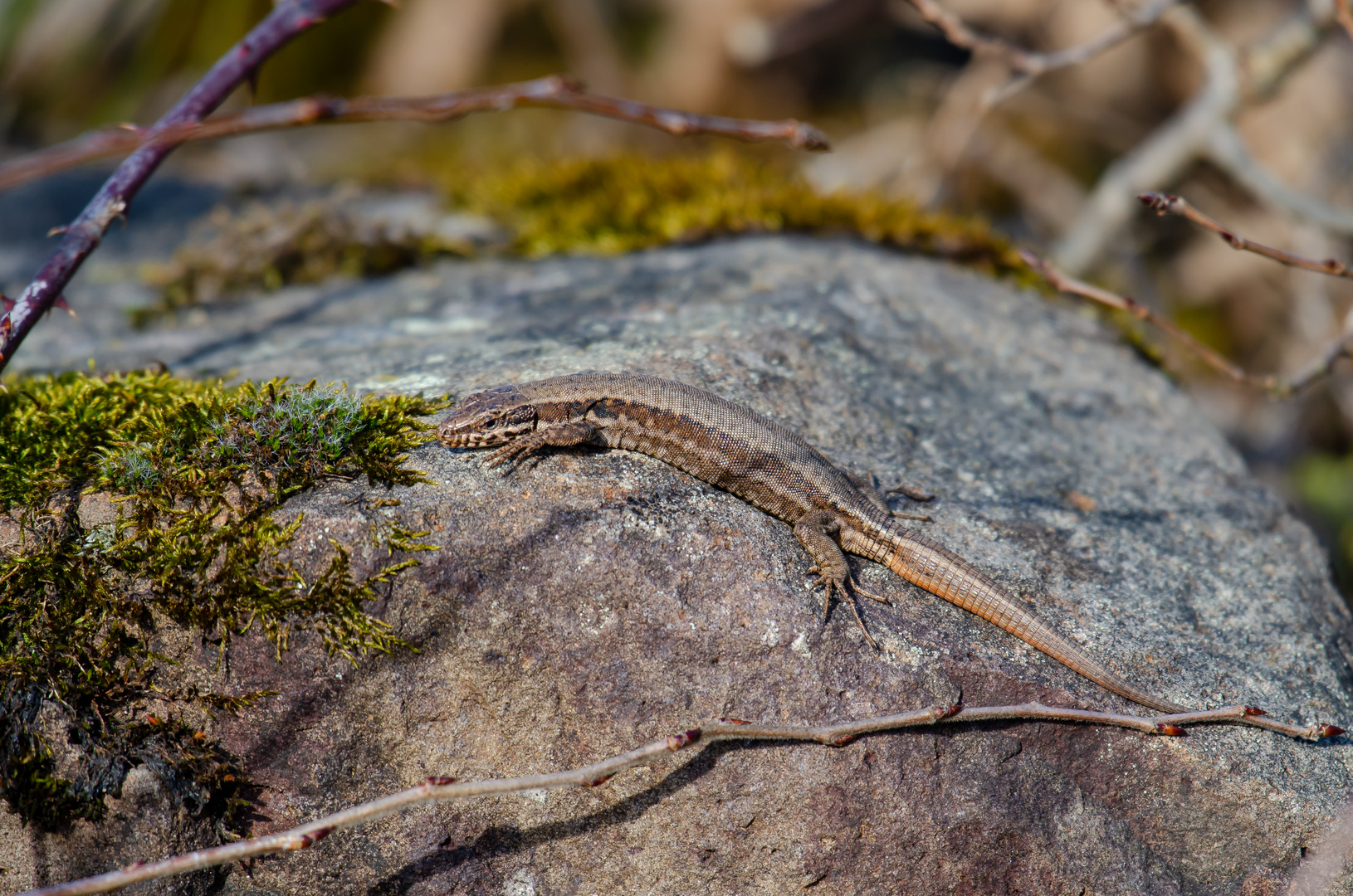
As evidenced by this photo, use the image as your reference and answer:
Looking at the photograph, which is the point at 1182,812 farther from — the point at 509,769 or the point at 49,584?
the point at 49,584

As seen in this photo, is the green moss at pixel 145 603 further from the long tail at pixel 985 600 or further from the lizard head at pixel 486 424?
the long tail at pixel 985 600

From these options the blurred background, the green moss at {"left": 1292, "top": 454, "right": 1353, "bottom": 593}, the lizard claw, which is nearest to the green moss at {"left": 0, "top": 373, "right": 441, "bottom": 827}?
the lizard claw

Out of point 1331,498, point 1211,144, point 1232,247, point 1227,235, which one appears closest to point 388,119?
point 1227,235

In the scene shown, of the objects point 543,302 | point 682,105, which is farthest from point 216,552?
point 682,105

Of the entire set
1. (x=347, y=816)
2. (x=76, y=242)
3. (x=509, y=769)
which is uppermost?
(x=76, y=242)

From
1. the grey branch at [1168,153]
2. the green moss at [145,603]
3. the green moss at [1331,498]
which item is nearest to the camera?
the green moss at [145,603]

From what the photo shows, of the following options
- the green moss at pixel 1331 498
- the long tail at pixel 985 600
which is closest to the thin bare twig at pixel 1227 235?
the long tail at pixel 985 600
